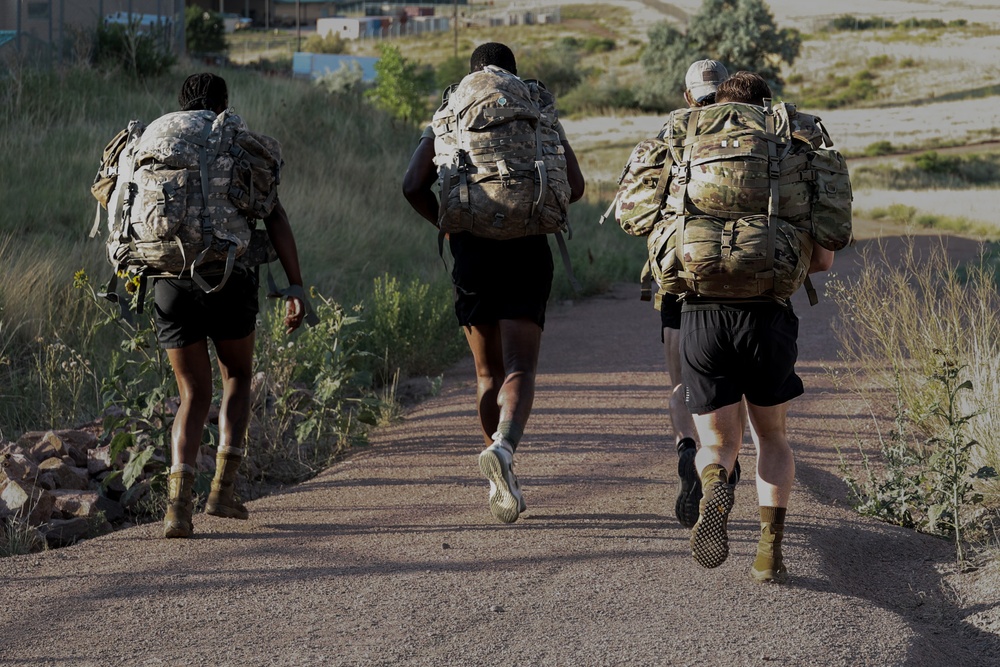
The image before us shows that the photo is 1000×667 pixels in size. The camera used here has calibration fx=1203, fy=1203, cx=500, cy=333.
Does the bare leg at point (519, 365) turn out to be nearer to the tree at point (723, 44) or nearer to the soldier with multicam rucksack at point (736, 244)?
the soldier with multicam rucksack at point (736, 244)

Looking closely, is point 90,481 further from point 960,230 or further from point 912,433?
point 960,230

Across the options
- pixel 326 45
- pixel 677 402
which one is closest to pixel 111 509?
pixel 677 402

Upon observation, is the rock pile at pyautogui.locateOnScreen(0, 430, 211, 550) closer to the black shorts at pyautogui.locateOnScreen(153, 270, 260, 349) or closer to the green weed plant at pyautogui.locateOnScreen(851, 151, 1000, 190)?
the black shorts at pyautogui.locateOnScreen(153, 270, 260, 349)

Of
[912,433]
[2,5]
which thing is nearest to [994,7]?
[2,5]

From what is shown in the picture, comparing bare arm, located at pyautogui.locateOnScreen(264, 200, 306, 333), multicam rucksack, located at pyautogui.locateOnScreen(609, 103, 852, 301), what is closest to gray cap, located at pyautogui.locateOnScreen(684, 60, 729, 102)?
multicam rucksack, located at pyautogui.locateOnScreen(609, 103, 852, 301)

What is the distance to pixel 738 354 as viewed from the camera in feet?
13.0

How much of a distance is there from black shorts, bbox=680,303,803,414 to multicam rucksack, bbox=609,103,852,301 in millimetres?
87

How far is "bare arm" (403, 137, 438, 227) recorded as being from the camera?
4.77 metres

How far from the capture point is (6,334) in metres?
7.84

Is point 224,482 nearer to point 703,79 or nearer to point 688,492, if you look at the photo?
point 688,492

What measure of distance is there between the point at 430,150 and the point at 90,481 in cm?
240

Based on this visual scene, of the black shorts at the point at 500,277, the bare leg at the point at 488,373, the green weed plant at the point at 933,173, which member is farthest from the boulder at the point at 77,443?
the green weed plant at the point at 933,173

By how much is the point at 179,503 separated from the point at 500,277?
152 cm

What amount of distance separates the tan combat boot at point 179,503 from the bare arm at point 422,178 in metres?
1.37
